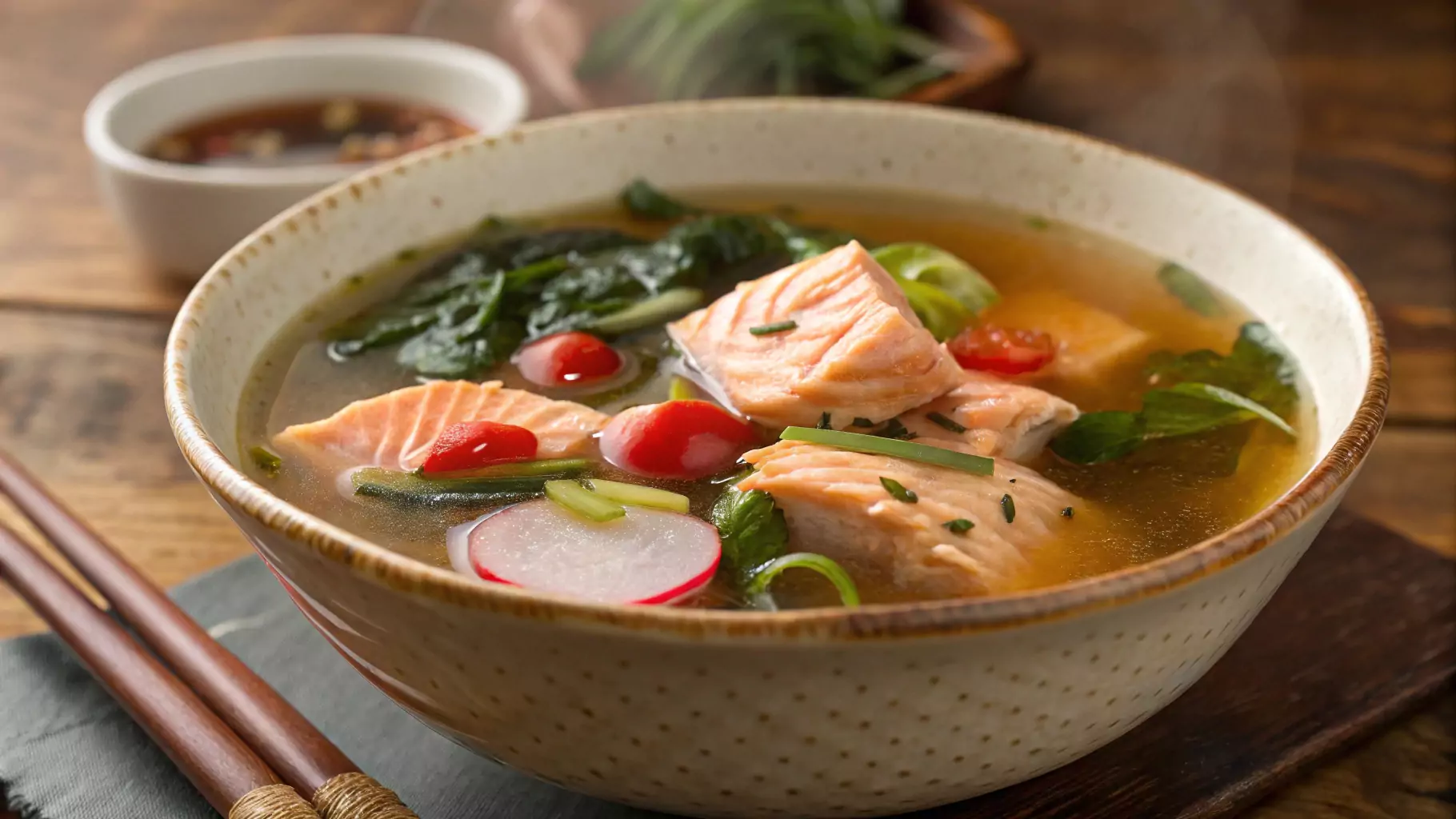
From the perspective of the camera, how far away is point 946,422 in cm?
180

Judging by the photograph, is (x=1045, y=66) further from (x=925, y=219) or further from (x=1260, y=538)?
(x=1260, y=538)

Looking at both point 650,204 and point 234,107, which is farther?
point 234,107

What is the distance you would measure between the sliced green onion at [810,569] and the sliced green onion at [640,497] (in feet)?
0.45

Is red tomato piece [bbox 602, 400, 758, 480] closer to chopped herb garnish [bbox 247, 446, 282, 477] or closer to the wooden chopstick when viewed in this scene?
chopped herb garnish [bbox 247, 446, 282, 477]

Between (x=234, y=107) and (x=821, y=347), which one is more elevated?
(x=821, y=347)

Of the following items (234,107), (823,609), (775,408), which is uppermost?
(823,609)

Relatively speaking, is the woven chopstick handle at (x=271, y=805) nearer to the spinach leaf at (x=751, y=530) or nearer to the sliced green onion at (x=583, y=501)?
the sliced green onion at (x=583, y=501)

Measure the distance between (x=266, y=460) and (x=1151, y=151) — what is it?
2.92 meters

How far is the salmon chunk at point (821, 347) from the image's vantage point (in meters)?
1.79

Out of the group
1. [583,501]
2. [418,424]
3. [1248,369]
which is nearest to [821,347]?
[583,501]

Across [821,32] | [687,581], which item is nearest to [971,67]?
[821,32]

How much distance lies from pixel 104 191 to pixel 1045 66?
115 inches

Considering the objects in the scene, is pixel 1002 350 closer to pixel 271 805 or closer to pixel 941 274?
pixel 941 274

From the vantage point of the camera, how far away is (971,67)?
3432 millimetres
